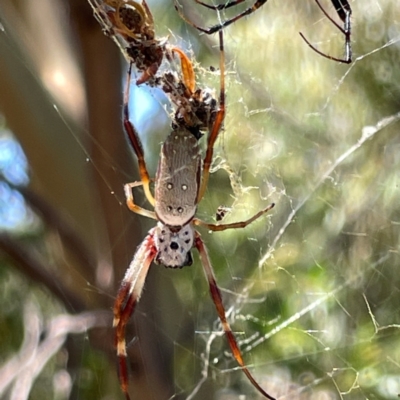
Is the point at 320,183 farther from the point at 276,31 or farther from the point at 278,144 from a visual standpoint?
the point at 276,31

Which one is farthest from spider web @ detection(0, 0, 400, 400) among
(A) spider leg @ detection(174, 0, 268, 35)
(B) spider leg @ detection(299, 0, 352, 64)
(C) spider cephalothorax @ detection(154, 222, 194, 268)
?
(C) spider cephalothorax @ detection(154, 222, 194, 268)

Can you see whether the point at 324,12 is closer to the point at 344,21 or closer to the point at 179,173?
the point at 344,21

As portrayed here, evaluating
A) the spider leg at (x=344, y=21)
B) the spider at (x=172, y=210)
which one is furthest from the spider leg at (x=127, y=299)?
the spider leg at (x=344, y=21)

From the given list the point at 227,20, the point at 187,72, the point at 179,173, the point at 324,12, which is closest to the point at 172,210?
the point at 179,173

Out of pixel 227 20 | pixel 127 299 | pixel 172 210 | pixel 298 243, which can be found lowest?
pixel 298 243

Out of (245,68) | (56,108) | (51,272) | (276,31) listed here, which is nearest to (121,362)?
(51,272)
